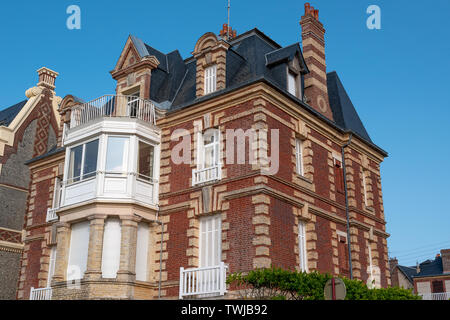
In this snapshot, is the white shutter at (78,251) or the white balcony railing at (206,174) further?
the white shutter at (78,251)

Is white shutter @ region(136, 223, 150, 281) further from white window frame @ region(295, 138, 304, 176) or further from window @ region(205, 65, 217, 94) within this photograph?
white window frame @ region(295, 138, 304, 176)

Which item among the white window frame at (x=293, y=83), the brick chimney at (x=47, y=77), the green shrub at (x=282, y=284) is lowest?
the green shrub at (x=282, y=284)

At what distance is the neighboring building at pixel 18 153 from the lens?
83.5ft

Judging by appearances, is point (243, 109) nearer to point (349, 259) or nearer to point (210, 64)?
point (210, 64)

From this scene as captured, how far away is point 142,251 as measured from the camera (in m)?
18.2

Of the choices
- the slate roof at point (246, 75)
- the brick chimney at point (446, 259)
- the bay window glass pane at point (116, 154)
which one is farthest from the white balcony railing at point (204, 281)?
the brick chimney at point (446, 259)

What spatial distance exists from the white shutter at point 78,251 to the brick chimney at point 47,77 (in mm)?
15653

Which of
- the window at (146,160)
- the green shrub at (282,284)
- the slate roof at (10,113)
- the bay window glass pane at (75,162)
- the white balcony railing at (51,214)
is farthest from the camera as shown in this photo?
the slate roof at (10,113)

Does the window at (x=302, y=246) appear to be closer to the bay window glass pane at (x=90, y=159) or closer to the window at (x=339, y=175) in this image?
the window at (x=339, y=175)

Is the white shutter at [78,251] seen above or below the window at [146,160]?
below

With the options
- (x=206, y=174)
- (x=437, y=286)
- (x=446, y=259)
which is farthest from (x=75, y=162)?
(x=437, y=286)

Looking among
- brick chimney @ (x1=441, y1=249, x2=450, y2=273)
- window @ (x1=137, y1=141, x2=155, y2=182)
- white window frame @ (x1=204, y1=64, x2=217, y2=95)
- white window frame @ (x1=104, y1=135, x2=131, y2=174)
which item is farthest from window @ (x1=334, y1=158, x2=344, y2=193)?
brick chimney @ (x1=441, y1=249, x2=450, y2=273)

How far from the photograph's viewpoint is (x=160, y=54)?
23141mm
